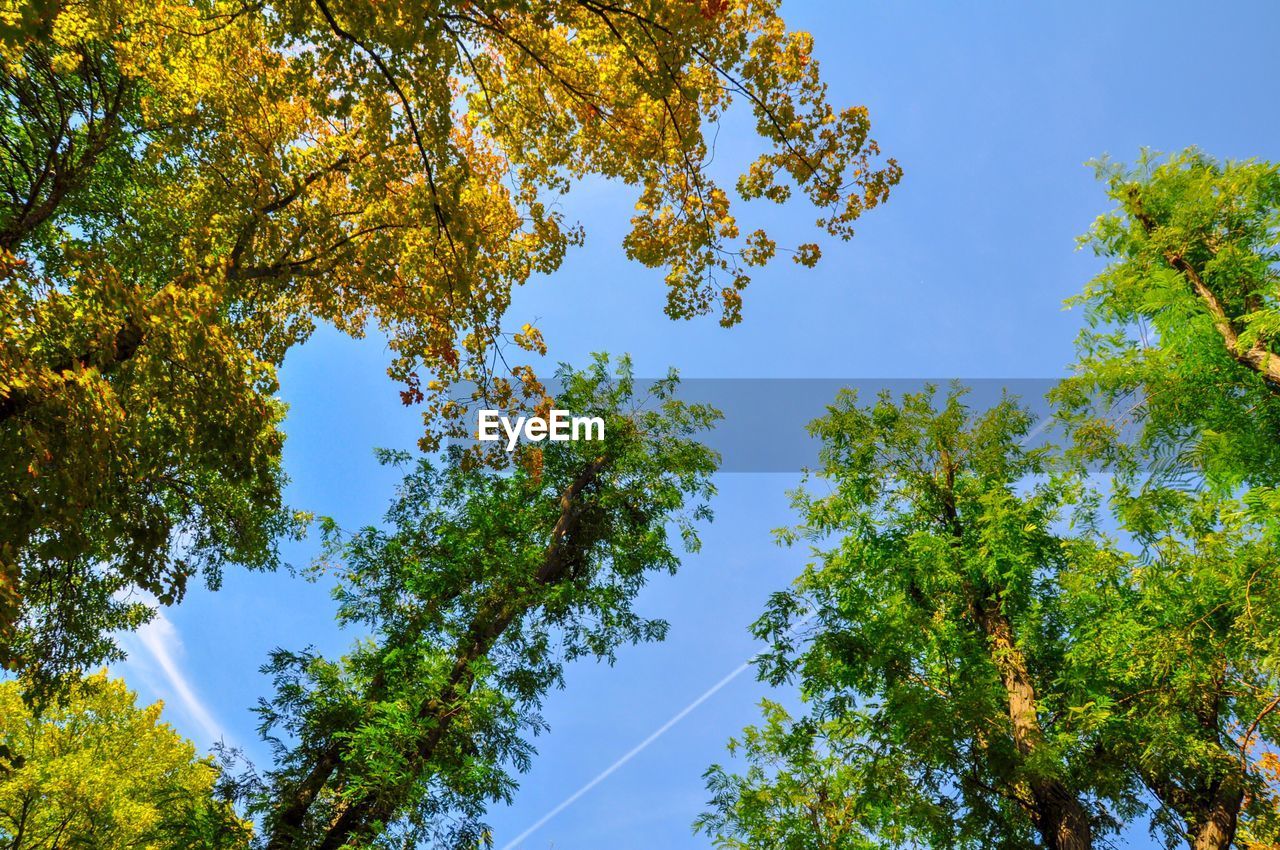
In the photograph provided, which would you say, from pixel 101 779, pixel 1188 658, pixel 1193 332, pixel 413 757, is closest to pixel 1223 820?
pixel 1188 658

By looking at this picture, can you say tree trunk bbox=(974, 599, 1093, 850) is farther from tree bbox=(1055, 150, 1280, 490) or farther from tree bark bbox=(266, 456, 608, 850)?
tree bark bbox=(266, 456, 608, 850)

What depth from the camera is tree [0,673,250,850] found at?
8539 millimetres

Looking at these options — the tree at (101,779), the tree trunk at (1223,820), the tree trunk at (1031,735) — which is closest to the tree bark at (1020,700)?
the tree trunk at (1031,735)

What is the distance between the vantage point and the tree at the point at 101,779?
8539 millimetres

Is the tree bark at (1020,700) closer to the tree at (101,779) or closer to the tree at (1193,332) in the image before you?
the tree at (1193,332)

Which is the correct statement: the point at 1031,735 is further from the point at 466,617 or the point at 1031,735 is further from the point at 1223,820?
the point at 466,617

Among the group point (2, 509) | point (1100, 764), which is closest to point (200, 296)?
point (2, 509)

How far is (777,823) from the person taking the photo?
9.58 meters

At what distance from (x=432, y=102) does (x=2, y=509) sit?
4.02 metres

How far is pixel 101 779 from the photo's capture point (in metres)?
13.8

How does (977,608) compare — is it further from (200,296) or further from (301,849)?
(200,296)

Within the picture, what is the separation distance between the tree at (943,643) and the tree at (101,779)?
7.70 m

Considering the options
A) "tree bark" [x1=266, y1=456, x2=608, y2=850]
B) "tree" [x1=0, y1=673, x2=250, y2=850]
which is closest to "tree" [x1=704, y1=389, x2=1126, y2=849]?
"tree bark" [x1=266, y1=456, x2=608, y2=850]

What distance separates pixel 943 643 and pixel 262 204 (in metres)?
10.3
